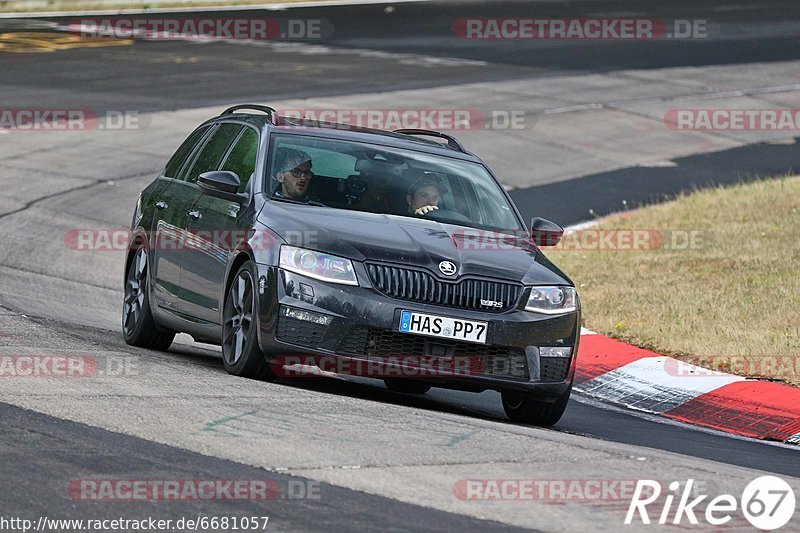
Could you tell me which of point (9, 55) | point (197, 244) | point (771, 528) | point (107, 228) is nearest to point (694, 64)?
point (9, 55)

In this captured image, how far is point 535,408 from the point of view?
9.19m

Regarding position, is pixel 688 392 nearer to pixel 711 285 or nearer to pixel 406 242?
pixel 406 242

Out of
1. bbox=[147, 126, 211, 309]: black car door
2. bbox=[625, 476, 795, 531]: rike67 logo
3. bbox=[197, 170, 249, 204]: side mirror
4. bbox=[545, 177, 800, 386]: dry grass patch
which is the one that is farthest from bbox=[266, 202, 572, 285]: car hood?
bbox=[545, 177, 800, 386]: dry grass patch

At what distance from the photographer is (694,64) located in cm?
3138

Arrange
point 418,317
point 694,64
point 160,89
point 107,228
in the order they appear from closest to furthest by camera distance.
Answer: point 418,317
point 107,228
point 160,89
point 694,64

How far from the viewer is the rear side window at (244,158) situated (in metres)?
9.70

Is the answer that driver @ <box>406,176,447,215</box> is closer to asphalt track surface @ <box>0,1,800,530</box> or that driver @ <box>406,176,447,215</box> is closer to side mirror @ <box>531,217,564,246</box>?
side mirror @ <box>531,217,564,246</box>

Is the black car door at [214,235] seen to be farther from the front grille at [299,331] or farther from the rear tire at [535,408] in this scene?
the rear tire at [535,408]

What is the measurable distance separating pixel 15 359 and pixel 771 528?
4.57 m

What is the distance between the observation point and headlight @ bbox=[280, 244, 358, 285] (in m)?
8.48

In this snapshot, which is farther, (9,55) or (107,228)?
(9,55)

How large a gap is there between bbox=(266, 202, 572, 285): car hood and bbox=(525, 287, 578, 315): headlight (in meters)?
0.05

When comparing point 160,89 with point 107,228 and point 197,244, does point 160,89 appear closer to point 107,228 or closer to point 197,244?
point 107,228

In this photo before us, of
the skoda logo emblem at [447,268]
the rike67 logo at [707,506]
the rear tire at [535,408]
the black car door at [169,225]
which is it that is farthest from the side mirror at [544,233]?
the rike67 logo at [707,506]
